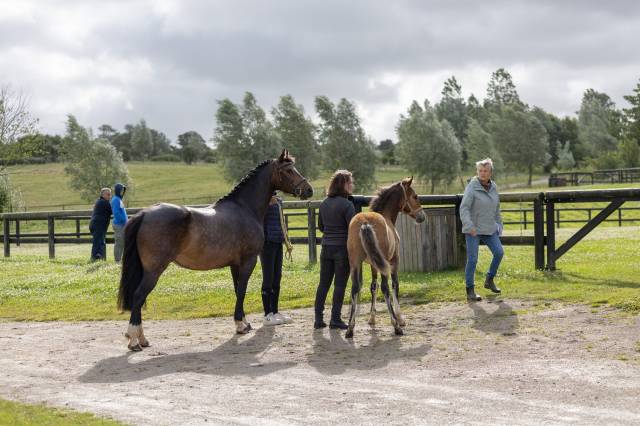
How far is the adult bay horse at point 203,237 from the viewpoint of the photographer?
8.56 meters

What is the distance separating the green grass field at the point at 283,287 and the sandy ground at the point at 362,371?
1089 millimetres

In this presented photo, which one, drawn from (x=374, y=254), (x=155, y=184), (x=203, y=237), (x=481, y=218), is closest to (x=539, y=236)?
(x=481, y=218)

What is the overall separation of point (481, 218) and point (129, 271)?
17.0 feet

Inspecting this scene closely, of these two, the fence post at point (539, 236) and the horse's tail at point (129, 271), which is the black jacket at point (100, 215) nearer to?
the horse's tail at point (129, 271)

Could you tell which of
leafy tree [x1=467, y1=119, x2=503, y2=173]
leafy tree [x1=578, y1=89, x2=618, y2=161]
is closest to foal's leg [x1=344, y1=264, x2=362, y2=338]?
leafy tree [x1=467, y1=119, x2=503, y2=173]

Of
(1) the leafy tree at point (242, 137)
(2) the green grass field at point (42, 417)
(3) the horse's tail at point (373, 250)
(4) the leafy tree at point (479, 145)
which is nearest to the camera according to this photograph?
(2) the green grass field at point (42, 417)

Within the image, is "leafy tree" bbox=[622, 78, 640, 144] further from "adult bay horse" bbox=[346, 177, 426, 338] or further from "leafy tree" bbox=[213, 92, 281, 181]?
"adult bay horse" bbox=[346, 177, 426, 338]

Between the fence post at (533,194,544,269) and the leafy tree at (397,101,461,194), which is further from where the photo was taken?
the leafy tree at (397,101,461,194)

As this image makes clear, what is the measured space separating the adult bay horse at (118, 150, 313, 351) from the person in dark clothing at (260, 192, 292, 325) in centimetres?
32

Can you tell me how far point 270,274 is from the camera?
10141 mm

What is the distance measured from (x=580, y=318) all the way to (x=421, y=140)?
6812 centimetres

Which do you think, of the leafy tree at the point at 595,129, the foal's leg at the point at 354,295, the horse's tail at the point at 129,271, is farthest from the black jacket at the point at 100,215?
the leafy tree at the point at 595,129

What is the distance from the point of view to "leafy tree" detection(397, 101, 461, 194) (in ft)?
247

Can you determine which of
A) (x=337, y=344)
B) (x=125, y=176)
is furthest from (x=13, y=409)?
(x=125, y=176)
